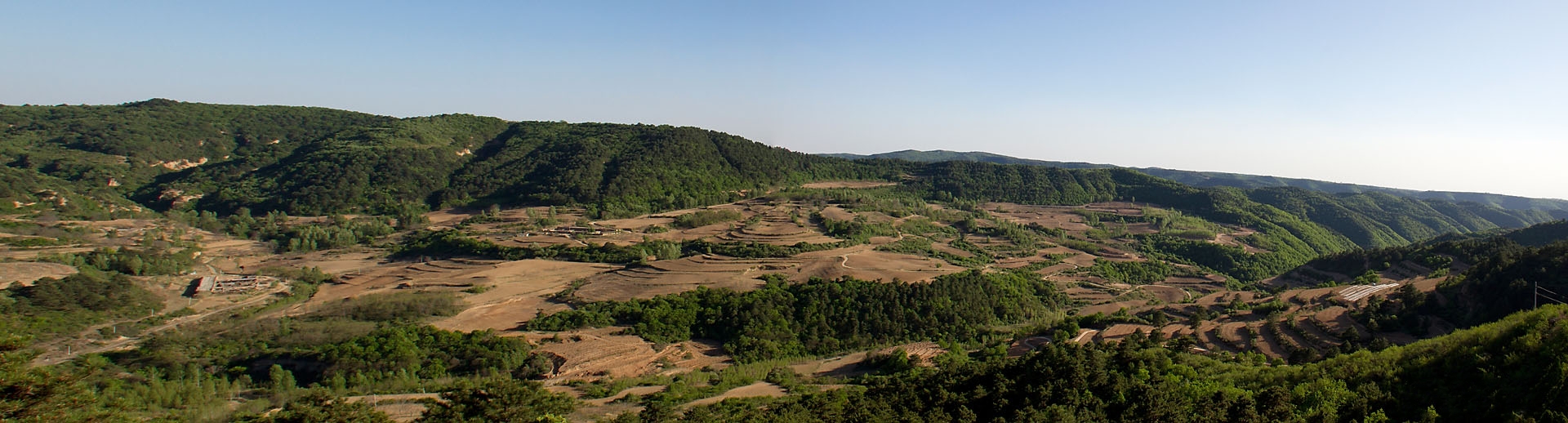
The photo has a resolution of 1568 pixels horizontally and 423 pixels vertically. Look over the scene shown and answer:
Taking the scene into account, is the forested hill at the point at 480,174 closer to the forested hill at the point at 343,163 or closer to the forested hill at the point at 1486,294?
the forested hill at the point at 343,163

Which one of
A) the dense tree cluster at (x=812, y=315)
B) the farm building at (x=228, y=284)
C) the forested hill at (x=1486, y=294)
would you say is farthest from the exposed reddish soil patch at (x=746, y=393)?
the farm building at (x=228, y=284)

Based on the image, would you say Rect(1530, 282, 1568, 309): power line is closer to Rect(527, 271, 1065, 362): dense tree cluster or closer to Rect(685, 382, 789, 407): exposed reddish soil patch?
Rect(527, 271, 1065, 362): dense tree cluster

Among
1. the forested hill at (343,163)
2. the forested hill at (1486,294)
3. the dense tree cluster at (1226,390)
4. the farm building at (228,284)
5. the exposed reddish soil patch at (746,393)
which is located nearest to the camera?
the dense tree cluster at (1226,390)

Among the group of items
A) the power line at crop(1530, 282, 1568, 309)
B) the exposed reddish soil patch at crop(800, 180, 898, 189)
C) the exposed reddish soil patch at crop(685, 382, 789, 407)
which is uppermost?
the exposed reddish soil patch at crop(800, 180, 898, 189)

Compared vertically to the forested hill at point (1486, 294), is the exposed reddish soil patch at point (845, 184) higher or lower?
higher

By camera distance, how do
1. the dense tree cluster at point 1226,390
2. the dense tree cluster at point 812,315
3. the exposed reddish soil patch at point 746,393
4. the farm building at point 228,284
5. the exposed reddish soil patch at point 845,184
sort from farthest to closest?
the exposed reddish soil patch at point 845,184
the farm building at point 228,284
the dense tree cluster at point 812,315
the exposed reddish soil patch at point 746,393
the dense tree cluster at point 1226,390

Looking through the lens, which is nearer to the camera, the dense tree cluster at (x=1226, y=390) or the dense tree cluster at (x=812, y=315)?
the dense tree cluster at (x=1226, y=390)

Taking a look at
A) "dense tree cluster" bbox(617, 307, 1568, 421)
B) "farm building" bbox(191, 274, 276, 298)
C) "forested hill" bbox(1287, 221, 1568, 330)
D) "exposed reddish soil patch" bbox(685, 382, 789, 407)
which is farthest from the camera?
"farm building" bbox(191, 274, 276, 298)

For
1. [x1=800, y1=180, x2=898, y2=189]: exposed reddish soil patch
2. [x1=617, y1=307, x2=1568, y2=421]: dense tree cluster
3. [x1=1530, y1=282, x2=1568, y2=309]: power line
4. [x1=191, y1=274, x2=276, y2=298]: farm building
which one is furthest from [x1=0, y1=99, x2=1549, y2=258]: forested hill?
[x1=617, y1=307, x2=1568, y2=421]: dense tree cluster

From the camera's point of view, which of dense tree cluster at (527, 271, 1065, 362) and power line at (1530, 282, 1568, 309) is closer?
power line at (1530, 282, 1568, 309)

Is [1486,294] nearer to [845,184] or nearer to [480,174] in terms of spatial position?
[845,184]

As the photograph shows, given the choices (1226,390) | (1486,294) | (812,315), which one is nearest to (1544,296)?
(1486,294)
